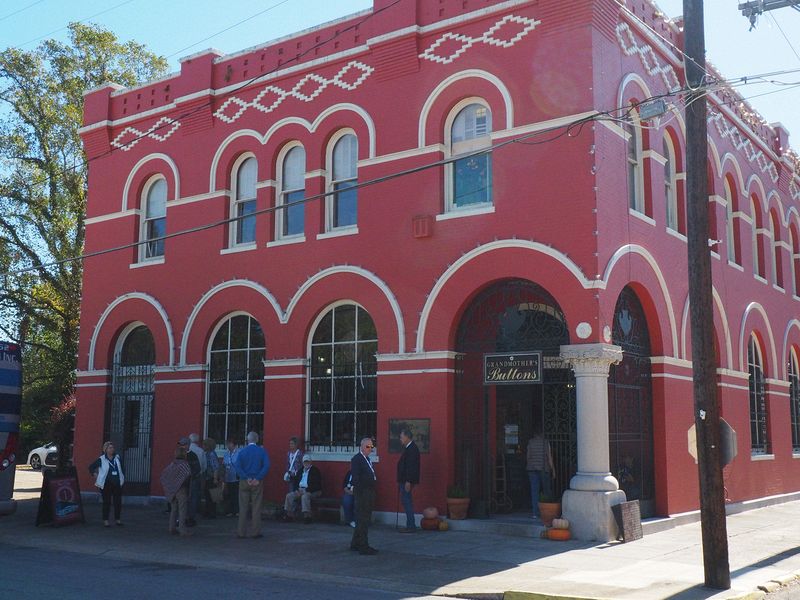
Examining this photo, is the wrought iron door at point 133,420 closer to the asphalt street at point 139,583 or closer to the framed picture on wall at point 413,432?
the framed picture on wall at point 413,432

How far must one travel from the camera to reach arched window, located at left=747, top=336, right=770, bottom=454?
71.4 feet

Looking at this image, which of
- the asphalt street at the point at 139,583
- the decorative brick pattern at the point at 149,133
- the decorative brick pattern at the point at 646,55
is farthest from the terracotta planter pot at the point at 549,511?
the decorative brick pattern at the point at 149,133

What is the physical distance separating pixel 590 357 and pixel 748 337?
29.3 feet

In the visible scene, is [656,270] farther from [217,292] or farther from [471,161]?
[217,292]

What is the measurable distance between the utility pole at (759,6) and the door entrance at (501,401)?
18.4 ft

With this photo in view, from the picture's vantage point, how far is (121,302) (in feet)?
71.4

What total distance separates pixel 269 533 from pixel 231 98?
10340mm

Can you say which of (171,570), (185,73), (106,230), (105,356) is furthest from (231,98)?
(171,570)

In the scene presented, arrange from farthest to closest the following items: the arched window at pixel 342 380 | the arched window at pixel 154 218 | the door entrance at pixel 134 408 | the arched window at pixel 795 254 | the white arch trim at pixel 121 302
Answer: the arched window at pixel 795 254
the arched window at pixel 154 218
the door entrance at pixel 134 408
the white arch trim at pixel 121 302
the arched window at pixel 342 380

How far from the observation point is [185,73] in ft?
70.0

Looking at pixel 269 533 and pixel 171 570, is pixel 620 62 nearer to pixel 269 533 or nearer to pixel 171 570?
pixel 269 533

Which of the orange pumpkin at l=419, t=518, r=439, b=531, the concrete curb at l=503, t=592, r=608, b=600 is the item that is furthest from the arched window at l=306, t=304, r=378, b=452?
the concrete curb at l=503, t=592, r=608, b=600

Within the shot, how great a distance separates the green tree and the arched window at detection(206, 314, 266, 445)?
1196 cm

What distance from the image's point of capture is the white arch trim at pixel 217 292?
1898cm
